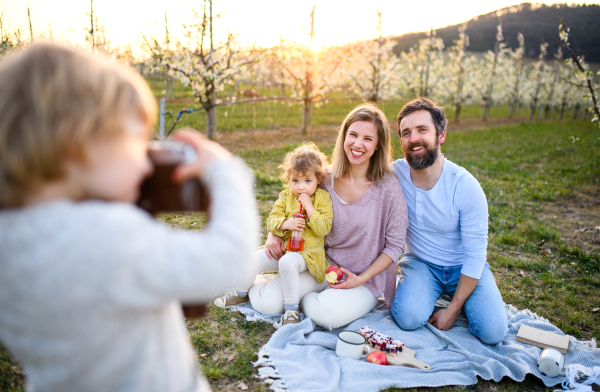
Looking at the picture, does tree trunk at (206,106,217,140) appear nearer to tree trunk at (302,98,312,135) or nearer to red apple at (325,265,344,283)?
tree trunk at (302,98,312,135)

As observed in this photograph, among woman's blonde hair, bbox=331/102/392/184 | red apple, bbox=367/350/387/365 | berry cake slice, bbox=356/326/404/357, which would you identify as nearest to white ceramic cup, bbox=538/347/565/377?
berry cake slice, bbox=356/326/404/357

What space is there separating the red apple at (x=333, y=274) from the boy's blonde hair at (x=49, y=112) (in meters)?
2.42

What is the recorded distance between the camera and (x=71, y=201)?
896 mm

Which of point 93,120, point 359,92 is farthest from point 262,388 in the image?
point 359,92

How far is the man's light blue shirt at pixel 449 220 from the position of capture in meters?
3.09

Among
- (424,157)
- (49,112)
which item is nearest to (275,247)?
(424,157)

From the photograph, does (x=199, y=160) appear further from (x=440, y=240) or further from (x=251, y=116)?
(x=251, y=116)

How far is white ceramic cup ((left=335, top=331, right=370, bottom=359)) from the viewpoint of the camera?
275cm

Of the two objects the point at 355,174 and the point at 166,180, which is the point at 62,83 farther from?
the point at 355,174

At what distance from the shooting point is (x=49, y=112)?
2.69 feet

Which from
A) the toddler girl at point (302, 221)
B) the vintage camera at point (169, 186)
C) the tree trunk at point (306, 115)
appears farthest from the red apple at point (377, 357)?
the tree trunk at point (306, 115)

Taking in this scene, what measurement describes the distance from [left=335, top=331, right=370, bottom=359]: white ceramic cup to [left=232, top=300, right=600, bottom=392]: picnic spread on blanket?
0.16 feet

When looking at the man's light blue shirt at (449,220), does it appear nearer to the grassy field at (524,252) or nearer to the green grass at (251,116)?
the grassy field at (524,252)

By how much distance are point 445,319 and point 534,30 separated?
10866 cm
